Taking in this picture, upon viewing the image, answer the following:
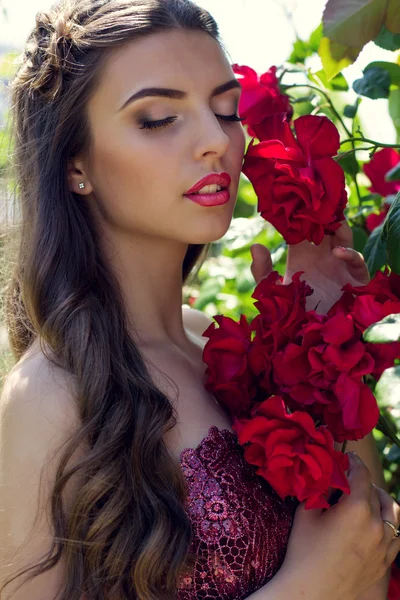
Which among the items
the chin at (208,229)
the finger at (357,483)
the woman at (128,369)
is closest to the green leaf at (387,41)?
the woman at (128,369)

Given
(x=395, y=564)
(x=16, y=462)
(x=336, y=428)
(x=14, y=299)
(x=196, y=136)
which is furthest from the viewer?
(x=14, y=299)

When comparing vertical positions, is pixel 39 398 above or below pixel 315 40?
below

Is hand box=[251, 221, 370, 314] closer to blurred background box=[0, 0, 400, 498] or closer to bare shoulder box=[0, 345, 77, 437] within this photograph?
blurred background box=[0, 0, 400, 498]

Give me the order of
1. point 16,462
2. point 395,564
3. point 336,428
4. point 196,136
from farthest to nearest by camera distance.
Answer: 1. point 395,564
2. point 196,136
3. point 16,462
4. point 336,428

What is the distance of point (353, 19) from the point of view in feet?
4.25

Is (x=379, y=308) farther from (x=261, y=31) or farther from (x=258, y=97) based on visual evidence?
(x=261, y=31)

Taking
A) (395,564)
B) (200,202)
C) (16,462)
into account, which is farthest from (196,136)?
(395,564)

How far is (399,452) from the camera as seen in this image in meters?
1.58

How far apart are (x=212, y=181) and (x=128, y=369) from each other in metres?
0.40

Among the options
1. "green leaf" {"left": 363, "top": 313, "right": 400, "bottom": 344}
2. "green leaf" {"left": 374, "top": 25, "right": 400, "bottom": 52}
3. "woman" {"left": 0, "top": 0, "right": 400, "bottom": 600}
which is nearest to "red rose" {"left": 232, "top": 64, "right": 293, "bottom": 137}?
"woman" {"left": 0, "top": 0, "right": 400, "bottom": 600}

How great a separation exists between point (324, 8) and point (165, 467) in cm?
86

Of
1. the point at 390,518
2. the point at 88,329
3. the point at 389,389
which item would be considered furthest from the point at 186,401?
the point at 389,389

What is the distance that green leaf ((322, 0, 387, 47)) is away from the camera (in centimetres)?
128

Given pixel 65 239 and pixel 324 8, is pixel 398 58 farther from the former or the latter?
pixel 65 239
